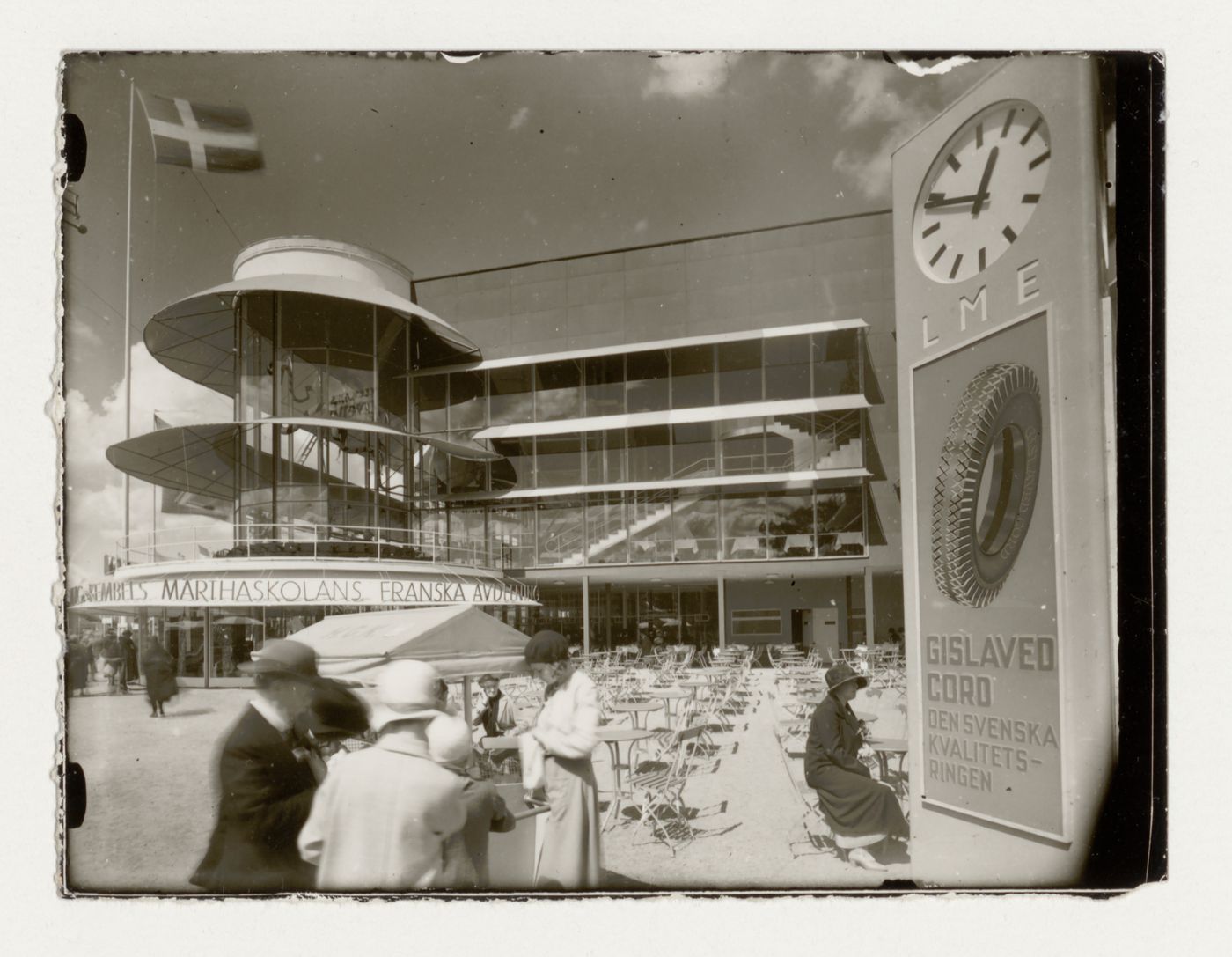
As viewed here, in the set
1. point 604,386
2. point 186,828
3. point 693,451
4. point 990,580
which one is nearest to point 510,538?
point 604,386

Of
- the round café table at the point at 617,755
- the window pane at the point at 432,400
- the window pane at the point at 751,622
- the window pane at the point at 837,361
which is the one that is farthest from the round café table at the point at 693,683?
the window pane at the point at 432,400

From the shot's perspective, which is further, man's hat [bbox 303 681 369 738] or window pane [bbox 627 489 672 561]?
window pane [bbox 627 489 672 561]

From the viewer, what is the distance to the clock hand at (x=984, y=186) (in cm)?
425

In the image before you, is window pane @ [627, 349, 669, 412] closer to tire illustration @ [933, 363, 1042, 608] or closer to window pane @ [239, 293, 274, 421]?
tire illustration @ [933, 363, 1042, 608]

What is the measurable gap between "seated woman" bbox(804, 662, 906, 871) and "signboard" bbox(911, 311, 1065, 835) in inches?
11.4

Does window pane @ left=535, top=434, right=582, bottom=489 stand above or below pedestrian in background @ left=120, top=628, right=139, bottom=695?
above

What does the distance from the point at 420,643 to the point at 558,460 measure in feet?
6.87

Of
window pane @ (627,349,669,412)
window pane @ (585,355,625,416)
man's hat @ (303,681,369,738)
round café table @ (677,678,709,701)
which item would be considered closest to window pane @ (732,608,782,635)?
round café table @ (677,678,709,701)

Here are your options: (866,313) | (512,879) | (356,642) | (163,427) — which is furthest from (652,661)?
(163,427)

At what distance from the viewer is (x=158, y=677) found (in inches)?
201

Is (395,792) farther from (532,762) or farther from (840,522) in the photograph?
(840,522)

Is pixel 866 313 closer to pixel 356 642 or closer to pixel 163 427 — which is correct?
pixel 356 642

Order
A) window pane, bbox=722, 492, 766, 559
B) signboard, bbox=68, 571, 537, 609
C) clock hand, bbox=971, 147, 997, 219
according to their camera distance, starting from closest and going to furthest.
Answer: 1. clock hand, bbox=971, 147, 997, 219
2. signboard, bbox=68, 571, 537, 609
3. window pane, bbox=722, 492, 766, 559

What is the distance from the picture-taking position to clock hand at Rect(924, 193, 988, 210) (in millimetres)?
4309
